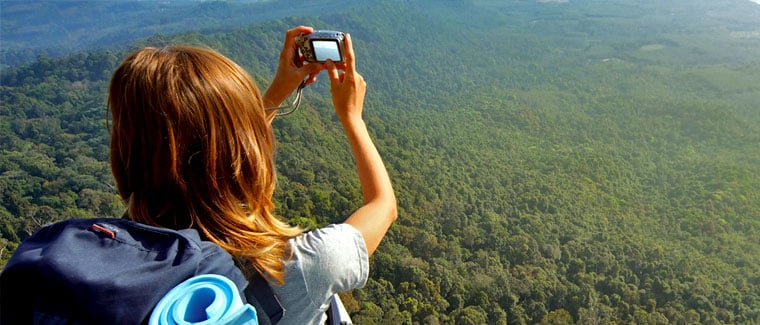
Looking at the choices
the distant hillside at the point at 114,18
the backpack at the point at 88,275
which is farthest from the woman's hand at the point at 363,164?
the distant hillside at the point at 114,18

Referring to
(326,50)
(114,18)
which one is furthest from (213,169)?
(114,18)

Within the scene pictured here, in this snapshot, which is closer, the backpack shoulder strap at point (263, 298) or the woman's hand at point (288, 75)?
the backpack shoulder strap at point (263, 298)

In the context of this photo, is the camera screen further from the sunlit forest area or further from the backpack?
the backpack

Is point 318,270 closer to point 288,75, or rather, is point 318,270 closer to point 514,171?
point 288,75

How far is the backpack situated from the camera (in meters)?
0.83

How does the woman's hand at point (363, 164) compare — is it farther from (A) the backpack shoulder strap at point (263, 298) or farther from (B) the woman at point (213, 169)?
(A) the backpack shoulder strap at point (263, 298)

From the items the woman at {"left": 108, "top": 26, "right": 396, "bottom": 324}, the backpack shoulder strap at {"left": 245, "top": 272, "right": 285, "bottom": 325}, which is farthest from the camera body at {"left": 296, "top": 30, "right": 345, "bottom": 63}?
the backpack shoulder strap at {"left": 245, "top": 272, "right": 285, "bottom": 325}

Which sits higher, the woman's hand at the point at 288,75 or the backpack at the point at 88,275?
the woman's hand at the point at 288,75

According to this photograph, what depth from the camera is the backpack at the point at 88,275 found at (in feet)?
2.73

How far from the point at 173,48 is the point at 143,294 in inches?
29.4

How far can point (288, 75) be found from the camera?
193 centimetres

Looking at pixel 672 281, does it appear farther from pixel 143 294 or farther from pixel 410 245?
pixel 143 294

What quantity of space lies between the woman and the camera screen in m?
0.51

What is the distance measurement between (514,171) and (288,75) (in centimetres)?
4509
